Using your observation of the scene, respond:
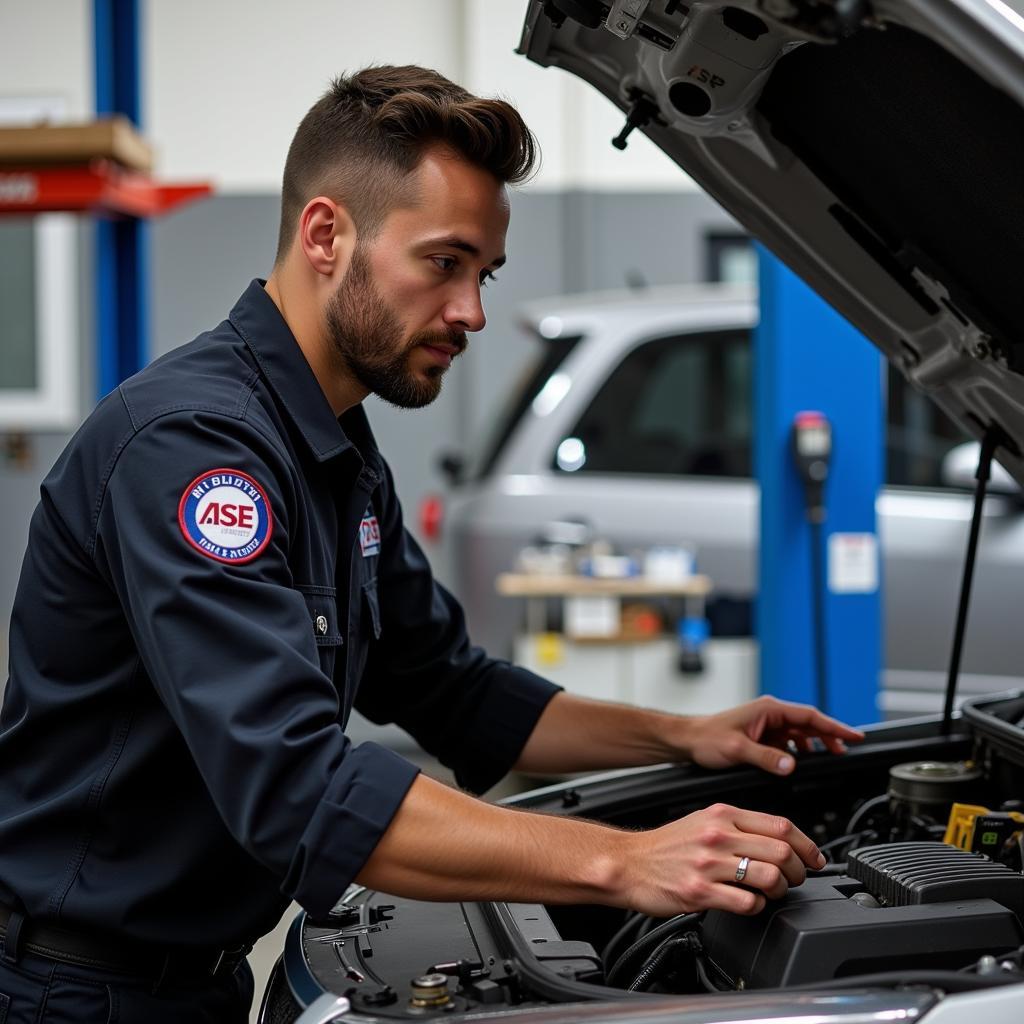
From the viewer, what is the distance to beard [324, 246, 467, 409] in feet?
4.55

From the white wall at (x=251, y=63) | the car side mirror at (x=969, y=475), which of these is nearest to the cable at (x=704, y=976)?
the car side mirror at (x=969, y=475)

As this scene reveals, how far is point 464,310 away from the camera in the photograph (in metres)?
1.39

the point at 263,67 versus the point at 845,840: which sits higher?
the point at 263,67

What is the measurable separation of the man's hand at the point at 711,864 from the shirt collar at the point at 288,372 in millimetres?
539

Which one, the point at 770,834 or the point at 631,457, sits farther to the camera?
the point at 631,457

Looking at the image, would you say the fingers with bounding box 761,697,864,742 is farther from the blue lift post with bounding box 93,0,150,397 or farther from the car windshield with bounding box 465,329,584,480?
the blue lift post with bounding box 93,0,150,397

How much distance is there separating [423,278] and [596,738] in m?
0.73

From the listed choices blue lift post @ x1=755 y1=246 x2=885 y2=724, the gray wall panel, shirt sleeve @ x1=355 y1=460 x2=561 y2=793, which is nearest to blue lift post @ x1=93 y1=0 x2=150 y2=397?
blue lift post @ x1=755 y1=246 x2=885 y2=724

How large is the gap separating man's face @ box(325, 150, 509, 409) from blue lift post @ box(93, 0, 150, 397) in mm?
3238

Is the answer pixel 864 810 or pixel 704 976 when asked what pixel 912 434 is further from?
pixel 704 976

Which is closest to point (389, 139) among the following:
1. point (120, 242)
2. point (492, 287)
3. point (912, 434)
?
point (120, 242)

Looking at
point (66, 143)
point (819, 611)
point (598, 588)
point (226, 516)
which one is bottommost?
point (598, 588)

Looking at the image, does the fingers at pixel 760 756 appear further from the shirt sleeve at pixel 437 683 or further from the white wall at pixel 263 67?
the white wall at pixel 263 67

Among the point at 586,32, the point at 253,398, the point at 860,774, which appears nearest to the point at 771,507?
the point at 860,774
